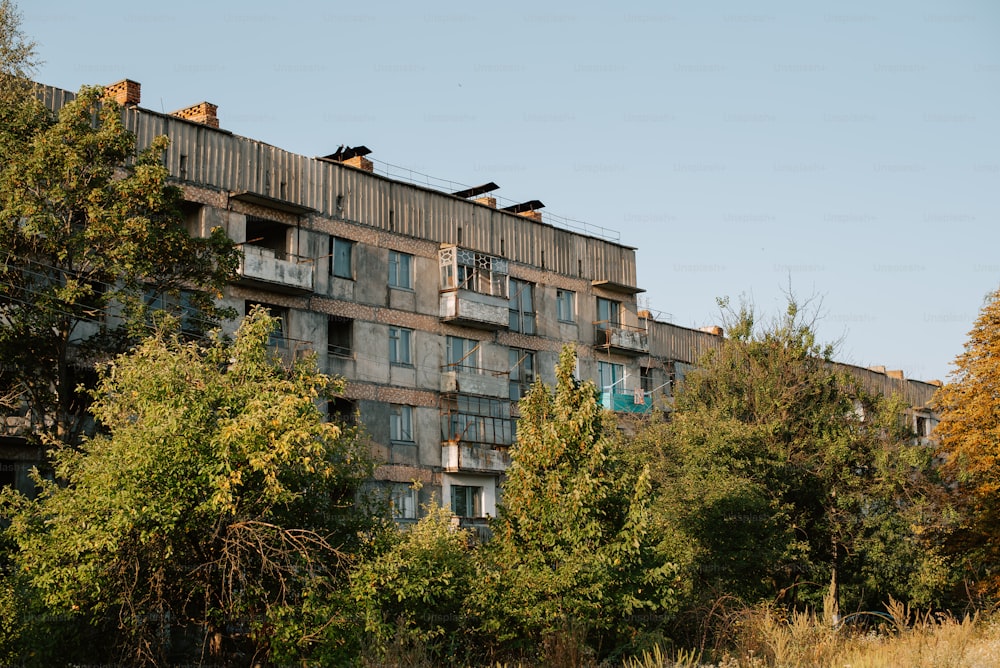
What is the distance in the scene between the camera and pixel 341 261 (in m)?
39.9

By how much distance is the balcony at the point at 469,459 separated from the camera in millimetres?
41094

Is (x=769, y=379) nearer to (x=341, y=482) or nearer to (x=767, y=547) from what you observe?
(x=767, y=547)

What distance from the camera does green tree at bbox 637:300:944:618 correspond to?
119 ft

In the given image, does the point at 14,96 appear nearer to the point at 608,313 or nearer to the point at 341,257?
the point at 341,257

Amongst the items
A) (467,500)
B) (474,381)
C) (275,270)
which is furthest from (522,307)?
(275,270)

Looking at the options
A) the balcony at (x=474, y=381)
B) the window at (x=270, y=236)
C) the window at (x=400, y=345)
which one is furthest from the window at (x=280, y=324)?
the balcony at (x=474, y=381)

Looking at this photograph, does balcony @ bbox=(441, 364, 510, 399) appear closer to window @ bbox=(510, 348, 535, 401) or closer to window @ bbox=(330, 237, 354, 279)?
window @ bbox=(510, 348, 535, 401)

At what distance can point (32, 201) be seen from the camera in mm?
25766

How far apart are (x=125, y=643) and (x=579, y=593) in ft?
28.6

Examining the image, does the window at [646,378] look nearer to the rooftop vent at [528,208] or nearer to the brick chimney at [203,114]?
the rooftop vent at [528,208]

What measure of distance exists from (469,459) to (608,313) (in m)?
12.1

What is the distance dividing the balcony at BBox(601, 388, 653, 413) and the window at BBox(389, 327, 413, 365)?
1065 cm

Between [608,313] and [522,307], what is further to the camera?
[608,313]

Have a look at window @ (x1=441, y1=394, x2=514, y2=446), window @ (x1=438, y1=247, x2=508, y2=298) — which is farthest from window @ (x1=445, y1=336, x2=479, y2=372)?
window @ (x1=438, y1=247, x2=508, y2=298)
